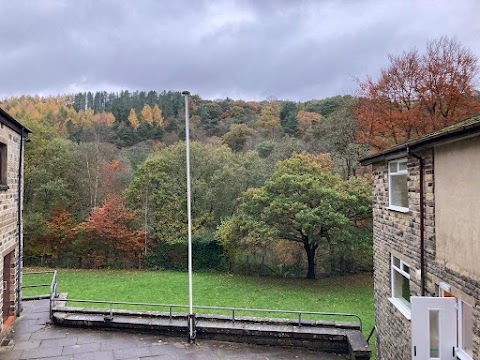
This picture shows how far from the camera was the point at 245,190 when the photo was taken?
88.9ft

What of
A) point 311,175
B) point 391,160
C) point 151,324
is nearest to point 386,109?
point 311,175

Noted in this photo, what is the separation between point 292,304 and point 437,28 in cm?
1617

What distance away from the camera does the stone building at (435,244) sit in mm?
5059

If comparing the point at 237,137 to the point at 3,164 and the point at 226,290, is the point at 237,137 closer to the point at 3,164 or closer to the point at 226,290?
the point at 226,290

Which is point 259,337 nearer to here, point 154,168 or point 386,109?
point 386,109

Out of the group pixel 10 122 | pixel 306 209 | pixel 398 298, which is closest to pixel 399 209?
pixel 398 298

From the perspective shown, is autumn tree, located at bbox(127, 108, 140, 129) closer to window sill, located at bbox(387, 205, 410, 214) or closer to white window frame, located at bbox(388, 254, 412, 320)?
window sill, located at bbox(387, 205, 410, 214)

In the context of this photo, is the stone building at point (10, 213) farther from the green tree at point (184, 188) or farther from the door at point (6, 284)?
the green tree at point (184, 188)

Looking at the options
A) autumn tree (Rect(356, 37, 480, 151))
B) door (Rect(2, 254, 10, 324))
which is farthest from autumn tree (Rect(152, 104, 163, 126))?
door (Rect(2, 254, 10, 324))

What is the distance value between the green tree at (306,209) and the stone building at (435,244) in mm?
10122

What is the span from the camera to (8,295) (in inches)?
428

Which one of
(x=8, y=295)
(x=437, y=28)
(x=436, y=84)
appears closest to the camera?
(x=8, y=295)

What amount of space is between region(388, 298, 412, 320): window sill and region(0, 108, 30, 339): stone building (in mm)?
9081

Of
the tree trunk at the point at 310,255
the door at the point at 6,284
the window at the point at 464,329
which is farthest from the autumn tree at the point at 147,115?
the window at the point at 464,329
